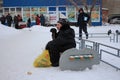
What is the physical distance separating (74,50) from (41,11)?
3483 cm

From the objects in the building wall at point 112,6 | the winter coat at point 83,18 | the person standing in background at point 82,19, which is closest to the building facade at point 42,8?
the building wall at point 112,6

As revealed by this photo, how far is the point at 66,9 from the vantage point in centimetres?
4331

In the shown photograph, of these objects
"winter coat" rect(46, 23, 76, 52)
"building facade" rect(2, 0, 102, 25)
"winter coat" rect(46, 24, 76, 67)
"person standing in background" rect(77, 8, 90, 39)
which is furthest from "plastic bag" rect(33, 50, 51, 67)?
"building facade" rect(2, 0, 102, 25)

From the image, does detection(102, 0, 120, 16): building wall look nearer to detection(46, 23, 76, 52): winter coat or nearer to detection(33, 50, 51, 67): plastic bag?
detection(46, 23, 76, 52): winter coat

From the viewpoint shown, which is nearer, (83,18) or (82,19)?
(83,18)

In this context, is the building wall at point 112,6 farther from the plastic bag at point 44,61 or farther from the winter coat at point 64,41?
the plastic bag at point 44,61

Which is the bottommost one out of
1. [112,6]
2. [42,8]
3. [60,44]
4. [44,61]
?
[44,61]

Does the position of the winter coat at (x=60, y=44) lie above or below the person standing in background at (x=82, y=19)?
below

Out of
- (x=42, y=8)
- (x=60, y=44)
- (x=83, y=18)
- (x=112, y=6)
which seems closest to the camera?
(x=60, y=44)

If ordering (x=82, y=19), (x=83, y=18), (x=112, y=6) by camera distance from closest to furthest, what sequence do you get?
(x=83, y=18) < (x=82, y=19) < (x=112, y=6)

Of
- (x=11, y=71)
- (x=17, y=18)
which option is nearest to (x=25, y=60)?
(x=11, y=71)

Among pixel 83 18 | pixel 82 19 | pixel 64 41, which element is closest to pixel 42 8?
pixel 82 19

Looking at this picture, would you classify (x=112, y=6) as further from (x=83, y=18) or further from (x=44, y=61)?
(x=44, y=61)

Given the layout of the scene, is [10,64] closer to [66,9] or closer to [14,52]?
[14,52]
